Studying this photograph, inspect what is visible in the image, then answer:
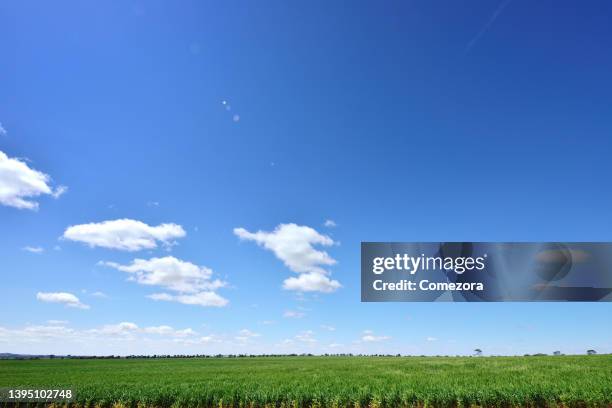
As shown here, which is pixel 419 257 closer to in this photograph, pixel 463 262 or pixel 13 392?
pixel 463 262

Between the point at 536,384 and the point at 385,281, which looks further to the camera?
the point at 385,281

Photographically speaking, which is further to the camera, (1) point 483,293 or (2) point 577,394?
(1) point 483,293

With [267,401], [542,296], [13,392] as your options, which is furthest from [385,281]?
[13,392]

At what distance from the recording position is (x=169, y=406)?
24078mm

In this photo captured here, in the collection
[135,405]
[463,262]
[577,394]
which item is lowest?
[135,405]

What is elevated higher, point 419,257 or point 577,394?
point 419,257

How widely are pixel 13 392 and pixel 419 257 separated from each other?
28276mm

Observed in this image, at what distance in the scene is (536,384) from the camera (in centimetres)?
2275

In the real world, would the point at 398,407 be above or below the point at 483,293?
below

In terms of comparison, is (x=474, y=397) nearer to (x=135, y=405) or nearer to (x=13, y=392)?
(x=135, y=405)

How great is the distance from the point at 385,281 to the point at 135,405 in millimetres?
18607

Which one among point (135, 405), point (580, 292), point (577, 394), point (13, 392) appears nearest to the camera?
point (577, 394)

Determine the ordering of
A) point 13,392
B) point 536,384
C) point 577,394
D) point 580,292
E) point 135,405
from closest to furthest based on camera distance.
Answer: point 577,394
point 536,384
point 135,405
point 13,392
point 580,292

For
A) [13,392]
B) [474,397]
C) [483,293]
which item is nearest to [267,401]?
[474,397]
